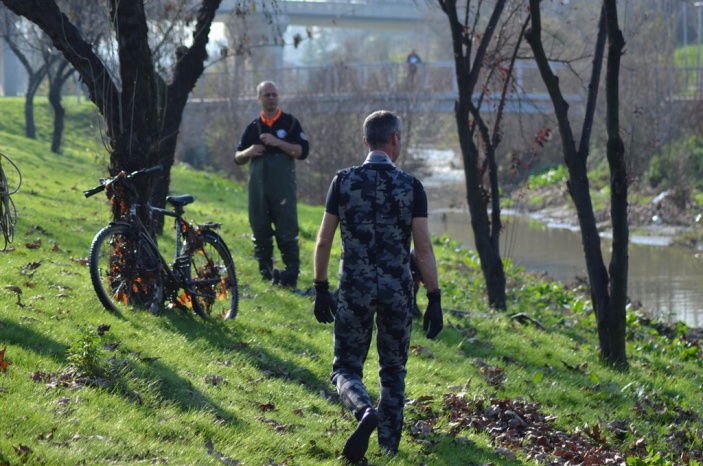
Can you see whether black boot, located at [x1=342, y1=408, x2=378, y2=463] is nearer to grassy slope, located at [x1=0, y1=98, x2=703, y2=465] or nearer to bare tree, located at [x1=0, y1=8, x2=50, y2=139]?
grassy slope, located at [x1=0, y1=98, x2=703, y2=465]

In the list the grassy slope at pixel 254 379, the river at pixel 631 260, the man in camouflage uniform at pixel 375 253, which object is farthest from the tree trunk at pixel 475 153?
the man in camouflage uniform at pixel 375 253

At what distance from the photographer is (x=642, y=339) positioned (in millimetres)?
13312

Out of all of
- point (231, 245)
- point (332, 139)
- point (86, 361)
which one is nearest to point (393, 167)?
point (86, 361)

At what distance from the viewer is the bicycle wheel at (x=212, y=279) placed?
8.80 meters

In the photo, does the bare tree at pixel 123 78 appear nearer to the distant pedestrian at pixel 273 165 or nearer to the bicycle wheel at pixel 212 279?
the bicycle wheel at pixel 212 279

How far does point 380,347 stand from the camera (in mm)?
6133

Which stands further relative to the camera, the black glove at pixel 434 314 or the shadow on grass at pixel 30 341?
the shadow on grass at pixel 30 341

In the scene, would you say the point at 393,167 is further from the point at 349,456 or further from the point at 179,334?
the point at 179,334

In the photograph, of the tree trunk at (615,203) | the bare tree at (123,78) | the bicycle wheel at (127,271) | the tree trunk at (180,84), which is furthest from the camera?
the tree trunk at (180,84)

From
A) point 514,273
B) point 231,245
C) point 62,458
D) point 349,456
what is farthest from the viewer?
point 514,273

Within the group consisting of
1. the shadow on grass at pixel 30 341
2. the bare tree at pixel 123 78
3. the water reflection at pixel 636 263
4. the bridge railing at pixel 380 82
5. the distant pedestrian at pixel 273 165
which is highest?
→ the bridge railing at pixel 380 82

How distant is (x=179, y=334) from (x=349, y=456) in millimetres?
2732

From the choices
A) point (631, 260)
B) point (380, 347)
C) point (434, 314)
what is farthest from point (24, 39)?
point (434, 314)

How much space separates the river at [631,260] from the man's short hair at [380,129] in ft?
31.1
